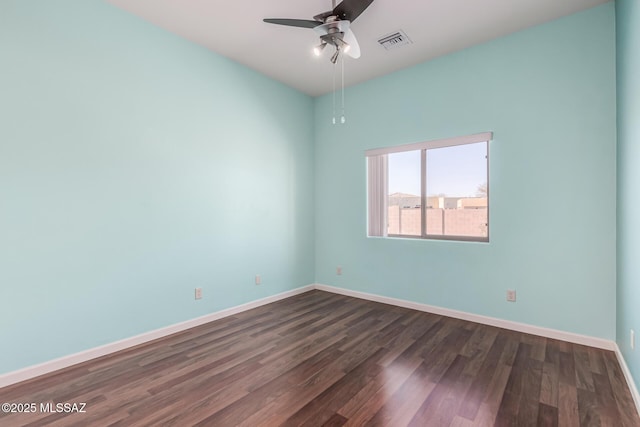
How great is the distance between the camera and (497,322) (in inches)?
121

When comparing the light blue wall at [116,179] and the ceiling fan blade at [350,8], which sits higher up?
the ceiling fan blade at [350,8]

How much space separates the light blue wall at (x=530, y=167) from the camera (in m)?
2.58

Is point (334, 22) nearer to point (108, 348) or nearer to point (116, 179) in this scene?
point (116, 179)

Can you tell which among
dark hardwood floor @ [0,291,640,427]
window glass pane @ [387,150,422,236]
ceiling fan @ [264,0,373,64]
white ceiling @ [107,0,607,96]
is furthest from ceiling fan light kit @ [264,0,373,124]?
dark hardwood floor @ [0,291,640,427]

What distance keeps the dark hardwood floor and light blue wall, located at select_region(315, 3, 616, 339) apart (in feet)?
1.48

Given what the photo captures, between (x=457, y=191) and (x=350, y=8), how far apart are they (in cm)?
231

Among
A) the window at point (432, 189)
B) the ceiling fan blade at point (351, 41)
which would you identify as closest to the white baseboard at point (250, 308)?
the window at point (432, 189)

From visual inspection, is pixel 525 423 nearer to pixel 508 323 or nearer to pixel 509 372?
pixel 509 372

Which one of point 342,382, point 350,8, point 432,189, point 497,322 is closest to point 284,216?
point 432,189

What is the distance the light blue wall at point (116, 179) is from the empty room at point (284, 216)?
0.02 metres

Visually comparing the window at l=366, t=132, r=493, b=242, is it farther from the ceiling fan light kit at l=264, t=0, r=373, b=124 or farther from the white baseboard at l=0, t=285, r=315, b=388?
the white baseboard at l=0, t=285, r=315, b=388

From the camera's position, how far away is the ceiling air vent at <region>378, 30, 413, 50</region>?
9.81 ft

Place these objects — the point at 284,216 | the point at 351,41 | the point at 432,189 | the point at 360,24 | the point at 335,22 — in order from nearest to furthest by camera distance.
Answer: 1. the point at 335,22
2. the point at 351,41
3. the point at 360,24
4. the point at 432,189
5. the point at 284,216

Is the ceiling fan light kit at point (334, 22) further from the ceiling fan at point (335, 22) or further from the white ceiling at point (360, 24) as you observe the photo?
the white ceiling at point (360, 24)
